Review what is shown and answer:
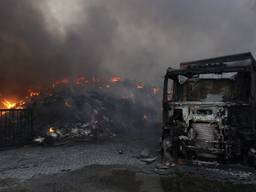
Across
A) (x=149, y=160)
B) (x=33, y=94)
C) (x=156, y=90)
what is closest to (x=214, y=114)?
(x=149, y=160)

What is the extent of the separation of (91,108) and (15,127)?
16.4ft

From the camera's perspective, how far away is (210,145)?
8391 mm

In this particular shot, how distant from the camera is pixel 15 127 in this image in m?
12.1

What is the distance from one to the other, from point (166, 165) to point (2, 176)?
13.9ft

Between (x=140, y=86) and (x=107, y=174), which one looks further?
(x=140, y=86)

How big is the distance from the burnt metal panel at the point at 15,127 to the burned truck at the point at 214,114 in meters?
5.93

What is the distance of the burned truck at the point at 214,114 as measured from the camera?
823 cm

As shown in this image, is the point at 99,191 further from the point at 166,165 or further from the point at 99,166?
the point at 166,165

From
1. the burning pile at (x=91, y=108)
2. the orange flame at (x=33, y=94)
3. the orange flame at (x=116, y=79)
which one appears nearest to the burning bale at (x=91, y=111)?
the burning pile at (x=91, y=108)

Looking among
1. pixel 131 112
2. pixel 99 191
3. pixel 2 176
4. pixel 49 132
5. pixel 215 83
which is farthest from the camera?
pixel 131 112

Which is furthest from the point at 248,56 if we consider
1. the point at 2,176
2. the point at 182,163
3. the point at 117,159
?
the point at 2,176

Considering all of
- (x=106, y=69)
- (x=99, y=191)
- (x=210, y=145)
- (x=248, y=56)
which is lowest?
(x=99, y=191)

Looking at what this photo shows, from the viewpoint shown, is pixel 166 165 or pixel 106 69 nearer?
pixel 166 165

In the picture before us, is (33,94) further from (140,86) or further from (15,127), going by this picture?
(140,86)
